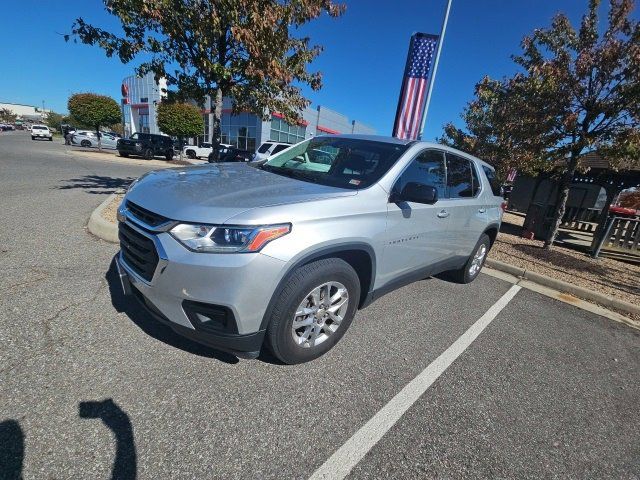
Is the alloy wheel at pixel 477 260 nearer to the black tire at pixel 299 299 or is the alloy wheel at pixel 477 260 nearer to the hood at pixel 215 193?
the black tire at pixel 299 299

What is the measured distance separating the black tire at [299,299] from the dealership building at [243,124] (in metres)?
23.5

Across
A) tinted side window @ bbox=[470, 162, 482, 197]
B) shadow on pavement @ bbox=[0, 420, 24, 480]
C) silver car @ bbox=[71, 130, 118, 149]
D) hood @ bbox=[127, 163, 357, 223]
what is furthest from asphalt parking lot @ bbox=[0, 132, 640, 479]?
silver car @ bbox=[71, 130, 118, 149]

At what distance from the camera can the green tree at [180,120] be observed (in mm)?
30844

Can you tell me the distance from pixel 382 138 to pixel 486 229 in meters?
2.25

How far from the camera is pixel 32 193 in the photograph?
677cm

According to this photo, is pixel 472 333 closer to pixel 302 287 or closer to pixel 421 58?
pixel 302 287

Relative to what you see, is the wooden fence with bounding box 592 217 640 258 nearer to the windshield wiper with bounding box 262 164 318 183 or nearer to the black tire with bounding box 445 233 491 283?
the black tire with bounding box 445 233 491 283

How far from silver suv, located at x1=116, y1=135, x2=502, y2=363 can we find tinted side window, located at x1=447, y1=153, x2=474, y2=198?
251 millimetres

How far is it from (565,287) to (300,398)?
5109 mm

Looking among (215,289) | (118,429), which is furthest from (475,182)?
(118,429)

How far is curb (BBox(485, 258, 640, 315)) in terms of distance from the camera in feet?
15.4

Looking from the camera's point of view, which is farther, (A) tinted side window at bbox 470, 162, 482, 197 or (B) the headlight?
(A) tinted side window at bbox 470, 162, 482, 197

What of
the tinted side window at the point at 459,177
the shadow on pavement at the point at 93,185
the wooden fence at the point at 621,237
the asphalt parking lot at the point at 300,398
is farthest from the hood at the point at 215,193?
the wooden fence at the point at 621,237

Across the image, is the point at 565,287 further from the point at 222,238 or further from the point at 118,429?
the point at 118,429
